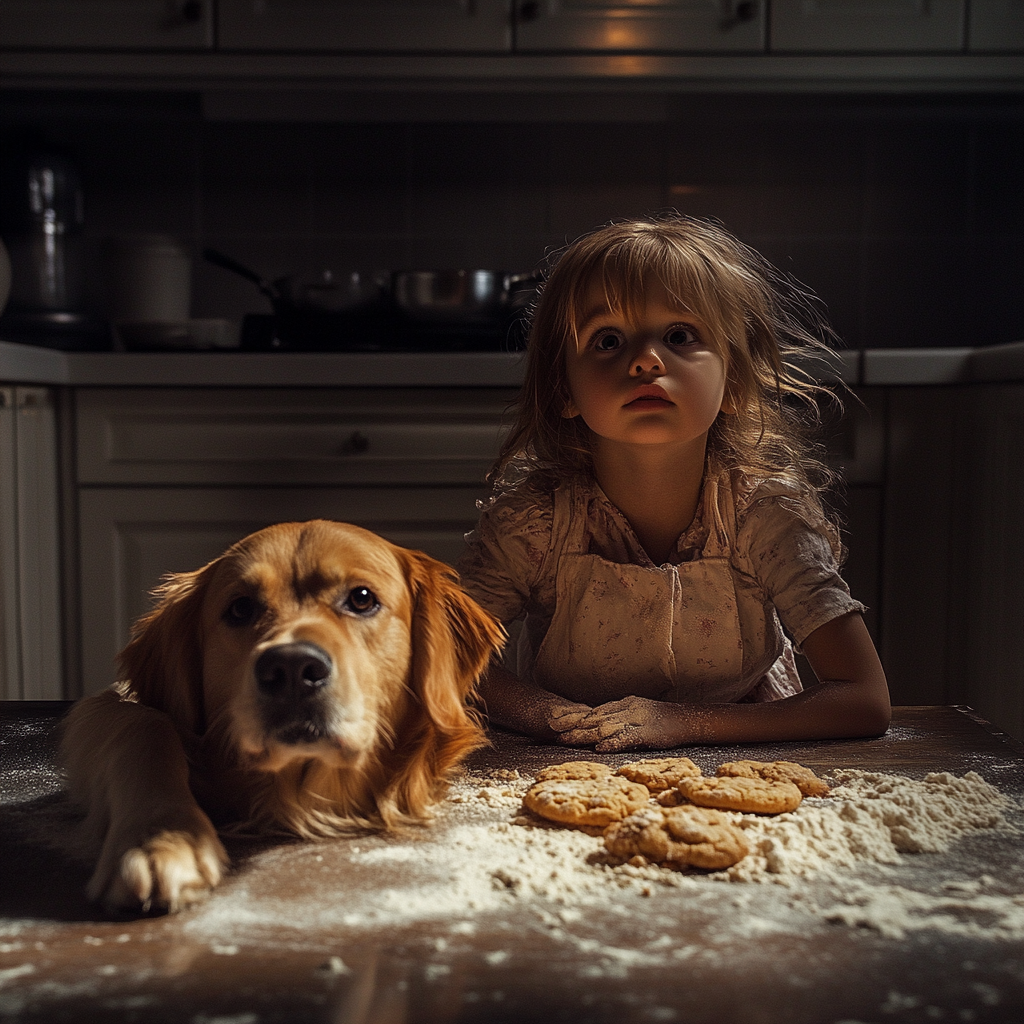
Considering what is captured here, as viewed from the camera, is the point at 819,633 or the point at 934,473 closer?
the point at 819,633

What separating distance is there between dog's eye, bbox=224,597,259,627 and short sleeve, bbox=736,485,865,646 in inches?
25.2

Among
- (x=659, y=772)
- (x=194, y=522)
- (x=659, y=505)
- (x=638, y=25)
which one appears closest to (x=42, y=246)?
(x=194, y=522)

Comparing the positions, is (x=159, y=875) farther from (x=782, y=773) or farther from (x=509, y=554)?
(x=509, y=554)

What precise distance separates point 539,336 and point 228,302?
1.83 m

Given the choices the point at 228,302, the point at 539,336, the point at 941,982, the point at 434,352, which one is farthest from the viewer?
the point at 228,302

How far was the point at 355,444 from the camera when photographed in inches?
88.0

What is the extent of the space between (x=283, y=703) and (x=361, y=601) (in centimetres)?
12

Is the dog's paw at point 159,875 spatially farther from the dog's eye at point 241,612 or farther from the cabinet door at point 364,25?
the cabinet door at point 364,25

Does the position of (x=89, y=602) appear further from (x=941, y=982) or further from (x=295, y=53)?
(x=941, y=982)

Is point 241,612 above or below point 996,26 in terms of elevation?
below

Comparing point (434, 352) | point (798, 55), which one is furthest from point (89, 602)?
point (798, 55)

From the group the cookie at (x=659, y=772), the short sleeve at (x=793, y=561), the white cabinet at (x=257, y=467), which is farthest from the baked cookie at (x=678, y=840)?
the white cabinet at (x=257, y=467)

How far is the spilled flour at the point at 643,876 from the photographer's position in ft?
1.94

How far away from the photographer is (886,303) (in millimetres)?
2996
